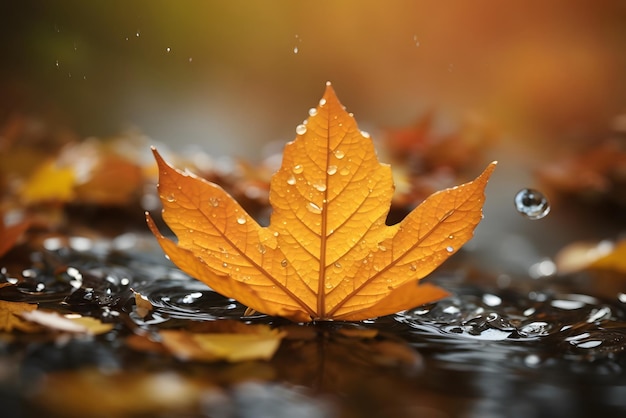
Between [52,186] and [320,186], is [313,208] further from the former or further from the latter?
[52,186]

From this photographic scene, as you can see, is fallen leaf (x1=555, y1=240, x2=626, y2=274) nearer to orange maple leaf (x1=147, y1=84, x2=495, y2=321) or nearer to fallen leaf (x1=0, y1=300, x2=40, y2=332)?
orange maple leaf (x1=147, y1=84, x2=495, y2=321)

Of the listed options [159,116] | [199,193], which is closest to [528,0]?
[159,116]

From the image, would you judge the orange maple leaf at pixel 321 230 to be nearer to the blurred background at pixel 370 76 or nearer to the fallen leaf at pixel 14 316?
the fallen leaf at pixel 14 316

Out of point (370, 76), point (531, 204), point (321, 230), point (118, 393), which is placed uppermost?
point (370, 76)

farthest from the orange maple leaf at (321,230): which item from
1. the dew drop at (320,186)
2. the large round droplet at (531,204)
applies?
the large round droplet at (531,204)

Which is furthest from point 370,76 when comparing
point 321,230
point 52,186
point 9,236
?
point 321,230

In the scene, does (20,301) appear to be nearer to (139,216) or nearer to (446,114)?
(139,216)
